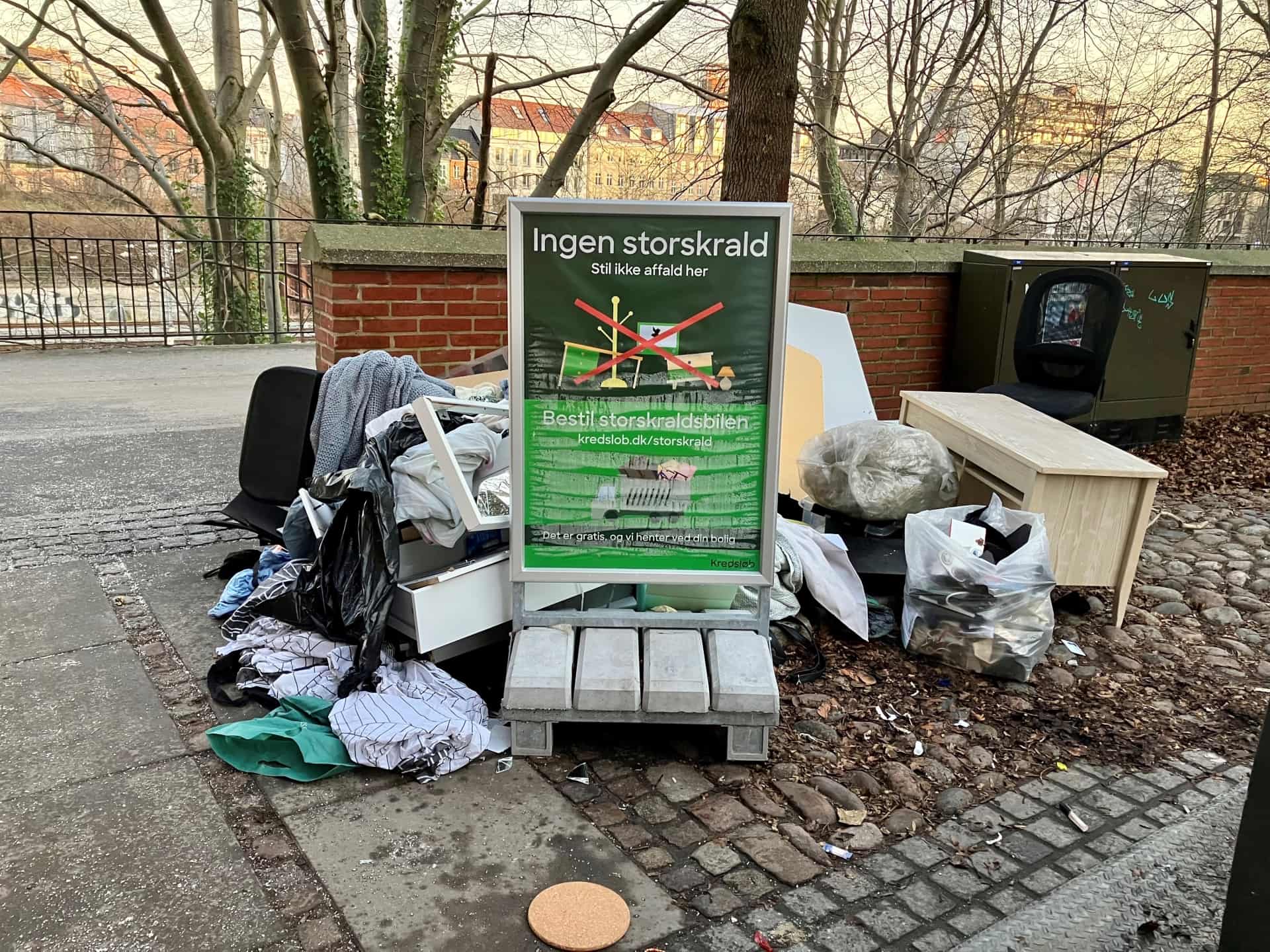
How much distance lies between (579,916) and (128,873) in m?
1.16

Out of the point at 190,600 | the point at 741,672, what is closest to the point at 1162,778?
the point at 741,672

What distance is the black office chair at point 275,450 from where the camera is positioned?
4219mm

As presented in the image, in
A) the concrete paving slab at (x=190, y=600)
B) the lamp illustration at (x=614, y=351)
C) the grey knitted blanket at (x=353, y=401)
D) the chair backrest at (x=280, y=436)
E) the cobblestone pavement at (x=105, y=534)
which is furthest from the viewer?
the cobblestone pavement at (x=105, y=534)

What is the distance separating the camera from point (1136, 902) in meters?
2.52

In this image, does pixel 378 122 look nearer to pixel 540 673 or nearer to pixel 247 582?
pixel 247 582

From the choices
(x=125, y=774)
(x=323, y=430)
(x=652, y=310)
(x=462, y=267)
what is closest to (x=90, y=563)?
(x=323, y=430)

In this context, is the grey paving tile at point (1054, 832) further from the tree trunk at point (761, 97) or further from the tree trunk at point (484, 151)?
the tree trunk at point (484, 151)

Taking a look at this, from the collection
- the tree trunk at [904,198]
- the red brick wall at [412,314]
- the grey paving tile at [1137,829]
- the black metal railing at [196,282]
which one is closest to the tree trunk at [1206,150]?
the black metal railing at [196,282]

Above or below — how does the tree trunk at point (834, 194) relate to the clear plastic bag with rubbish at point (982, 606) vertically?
above

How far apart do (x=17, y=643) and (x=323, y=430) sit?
139cm

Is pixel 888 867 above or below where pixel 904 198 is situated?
below

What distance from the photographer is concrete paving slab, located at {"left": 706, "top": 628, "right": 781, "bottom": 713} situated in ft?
9.72

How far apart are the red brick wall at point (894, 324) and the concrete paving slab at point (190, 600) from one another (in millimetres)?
4059

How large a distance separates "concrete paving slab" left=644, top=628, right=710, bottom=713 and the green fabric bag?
96 centimetres
